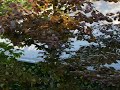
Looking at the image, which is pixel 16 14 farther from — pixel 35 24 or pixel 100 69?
pixel 100 69

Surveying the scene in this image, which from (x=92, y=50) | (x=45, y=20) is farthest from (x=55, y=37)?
(x=92, y=50)

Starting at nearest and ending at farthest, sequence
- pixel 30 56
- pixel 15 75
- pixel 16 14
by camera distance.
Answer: pixel 16 14, pixel 15 75, pixel 30 56

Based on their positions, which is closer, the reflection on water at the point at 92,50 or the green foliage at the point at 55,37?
the green foliage at the point at 55,37

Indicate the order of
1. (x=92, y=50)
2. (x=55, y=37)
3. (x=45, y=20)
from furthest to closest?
1. (x=92, y=50)
2. (x=45, y=20)
3. (x=55, y=37)

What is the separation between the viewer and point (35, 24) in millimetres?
3482

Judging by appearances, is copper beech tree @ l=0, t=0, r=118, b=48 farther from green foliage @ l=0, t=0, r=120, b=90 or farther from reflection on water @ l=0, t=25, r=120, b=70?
reflection on water @ l=0, t=25, r=120, b=70

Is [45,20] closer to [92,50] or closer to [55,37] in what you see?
[55,37]

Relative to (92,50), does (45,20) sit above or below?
above

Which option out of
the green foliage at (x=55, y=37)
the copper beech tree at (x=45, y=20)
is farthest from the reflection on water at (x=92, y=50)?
the copper beech tree at (x=45, y=20)

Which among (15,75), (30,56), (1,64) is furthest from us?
(30,56)

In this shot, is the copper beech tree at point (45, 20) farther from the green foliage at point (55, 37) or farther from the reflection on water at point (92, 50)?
the reflection on water at point (92, 50)

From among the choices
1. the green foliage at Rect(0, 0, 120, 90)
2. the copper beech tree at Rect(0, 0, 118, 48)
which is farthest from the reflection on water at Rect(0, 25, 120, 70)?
the copper beech tree at Rect(0, 0, 118, 48)

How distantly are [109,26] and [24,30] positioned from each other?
124 centimetres

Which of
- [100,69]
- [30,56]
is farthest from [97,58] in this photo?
[30,56]
